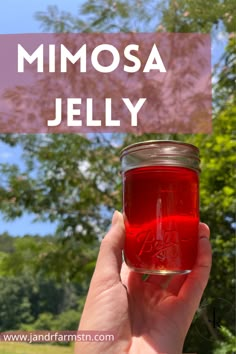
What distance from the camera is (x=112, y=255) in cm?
66

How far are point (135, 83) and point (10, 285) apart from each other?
2.13ft

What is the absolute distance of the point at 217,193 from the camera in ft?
4.63

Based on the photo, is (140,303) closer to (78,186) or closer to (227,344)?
(227,344)

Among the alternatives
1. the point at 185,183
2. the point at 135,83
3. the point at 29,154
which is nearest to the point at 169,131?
the point at 135,83

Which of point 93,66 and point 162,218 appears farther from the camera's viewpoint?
point 93,66

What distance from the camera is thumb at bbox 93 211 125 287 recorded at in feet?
2.17

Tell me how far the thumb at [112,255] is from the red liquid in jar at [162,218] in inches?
0.7

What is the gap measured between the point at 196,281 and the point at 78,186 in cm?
88

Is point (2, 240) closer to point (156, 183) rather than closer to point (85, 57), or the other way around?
point (85, 57)

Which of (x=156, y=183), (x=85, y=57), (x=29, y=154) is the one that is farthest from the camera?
(x=29, y=154)

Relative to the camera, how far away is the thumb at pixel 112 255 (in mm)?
660
